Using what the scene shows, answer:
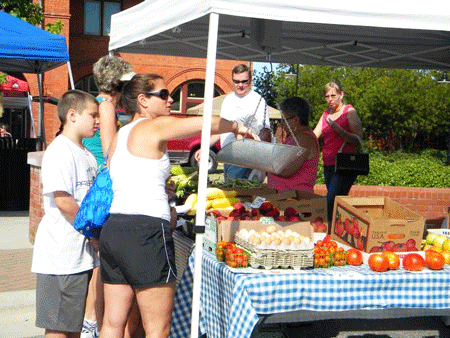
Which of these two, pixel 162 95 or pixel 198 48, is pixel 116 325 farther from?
pixel 198 48

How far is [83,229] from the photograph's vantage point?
3.81m

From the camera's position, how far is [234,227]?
13.7 ft

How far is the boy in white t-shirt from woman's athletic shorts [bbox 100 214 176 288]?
1.39 feet

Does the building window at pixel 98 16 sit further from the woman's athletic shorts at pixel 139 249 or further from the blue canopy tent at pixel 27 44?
the woman's athletic shorts at pixel 139 249

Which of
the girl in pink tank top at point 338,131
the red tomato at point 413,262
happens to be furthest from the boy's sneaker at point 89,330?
the girl in pink tank top at point 338,131

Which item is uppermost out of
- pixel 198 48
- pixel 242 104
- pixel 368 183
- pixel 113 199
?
pixel 198 48

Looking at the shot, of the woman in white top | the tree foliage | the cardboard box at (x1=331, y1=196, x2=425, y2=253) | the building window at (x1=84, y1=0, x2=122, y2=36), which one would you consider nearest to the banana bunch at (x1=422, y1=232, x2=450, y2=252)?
the cardboard box at (x1=331, y1=196, x2=425, y2=253)

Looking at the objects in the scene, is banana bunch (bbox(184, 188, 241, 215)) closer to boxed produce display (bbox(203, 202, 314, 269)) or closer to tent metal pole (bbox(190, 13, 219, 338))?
boxed produce display (bbox(203, 202, 314, 269))

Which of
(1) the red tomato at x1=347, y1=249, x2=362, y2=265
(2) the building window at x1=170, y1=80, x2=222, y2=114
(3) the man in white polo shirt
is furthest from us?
(2) the building window at x1=170, y1=80, x2=222, y2=114

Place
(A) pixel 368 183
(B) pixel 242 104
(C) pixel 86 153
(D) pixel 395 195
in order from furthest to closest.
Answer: (A) pixel 368 183 → (D) pixel 395 195 → (B) pixel 242 104 → (C) pixel 86 153

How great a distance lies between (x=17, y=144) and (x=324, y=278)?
8518 millimetres

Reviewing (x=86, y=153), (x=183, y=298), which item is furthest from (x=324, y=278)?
(x=86, y=153)

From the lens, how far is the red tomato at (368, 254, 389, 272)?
384 cm

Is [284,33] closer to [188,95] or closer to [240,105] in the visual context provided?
[240,105]
